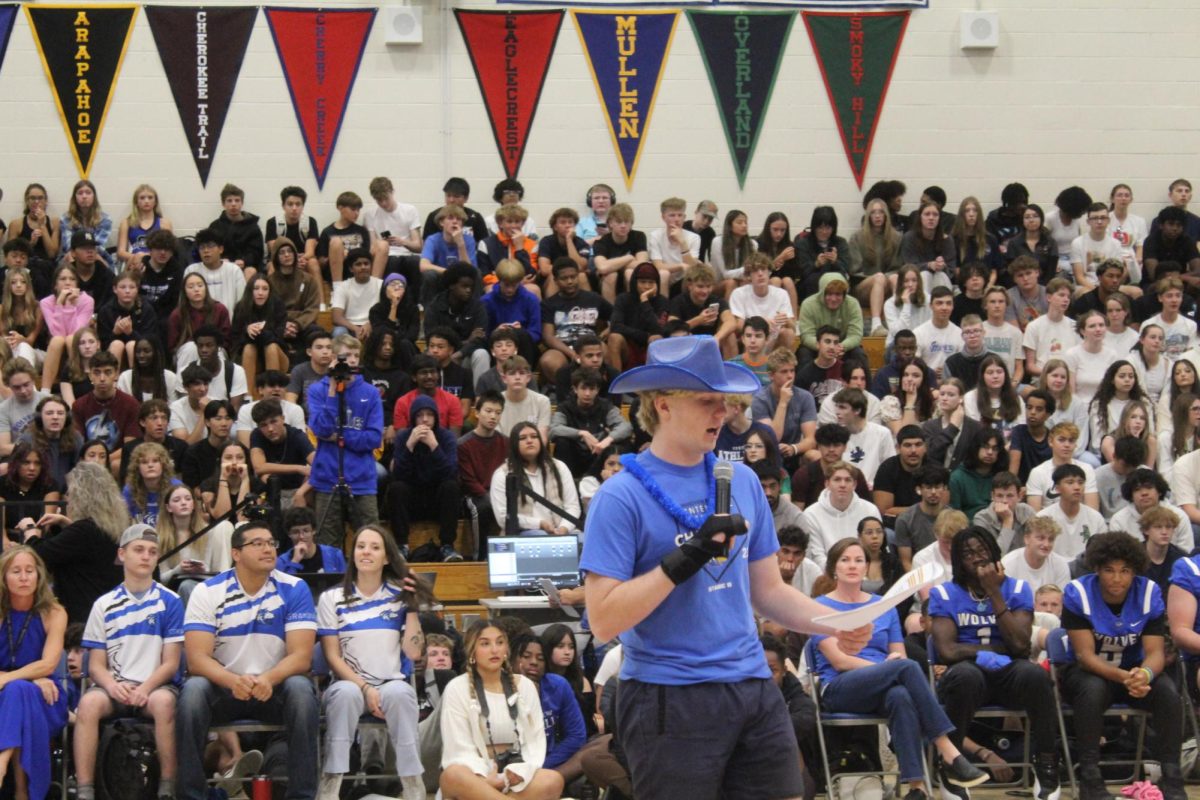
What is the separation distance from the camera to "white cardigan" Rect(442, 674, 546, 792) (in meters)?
6.78

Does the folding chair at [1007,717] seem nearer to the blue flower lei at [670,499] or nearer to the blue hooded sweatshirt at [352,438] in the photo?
the blue hooded sweatshirt at [352,438]

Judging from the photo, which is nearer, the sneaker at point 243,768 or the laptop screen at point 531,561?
the sneaker at point 243,768

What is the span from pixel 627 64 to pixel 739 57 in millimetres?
1028

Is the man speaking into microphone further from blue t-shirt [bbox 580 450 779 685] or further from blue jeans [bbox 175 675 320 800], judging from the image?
blue jeans [bbox 175 675 320 800]

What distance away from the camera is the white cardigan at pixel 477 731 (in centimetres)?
678

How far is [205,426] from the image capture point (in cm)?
1042

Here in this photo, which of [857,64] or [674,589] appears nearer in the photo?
[674,589]

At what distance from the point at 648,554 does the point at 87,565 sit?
16.5 ft

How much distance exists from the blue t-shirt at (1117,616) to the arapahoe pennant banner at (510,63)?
843 centimetres

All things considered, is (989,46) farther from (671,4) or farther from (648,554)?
(648,554)

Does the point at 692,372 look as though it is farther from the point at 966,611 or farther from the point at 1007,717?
the point at 1007,717

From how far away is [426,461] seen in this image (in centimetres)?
988

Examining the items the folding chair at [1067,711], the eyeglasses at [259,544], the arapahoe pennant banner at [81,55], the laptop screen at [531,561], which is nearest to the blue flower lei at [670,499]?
the eyeglasses at [259,544]

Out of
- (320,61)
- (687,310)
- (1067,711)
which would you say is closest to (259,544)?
(1067,711)
